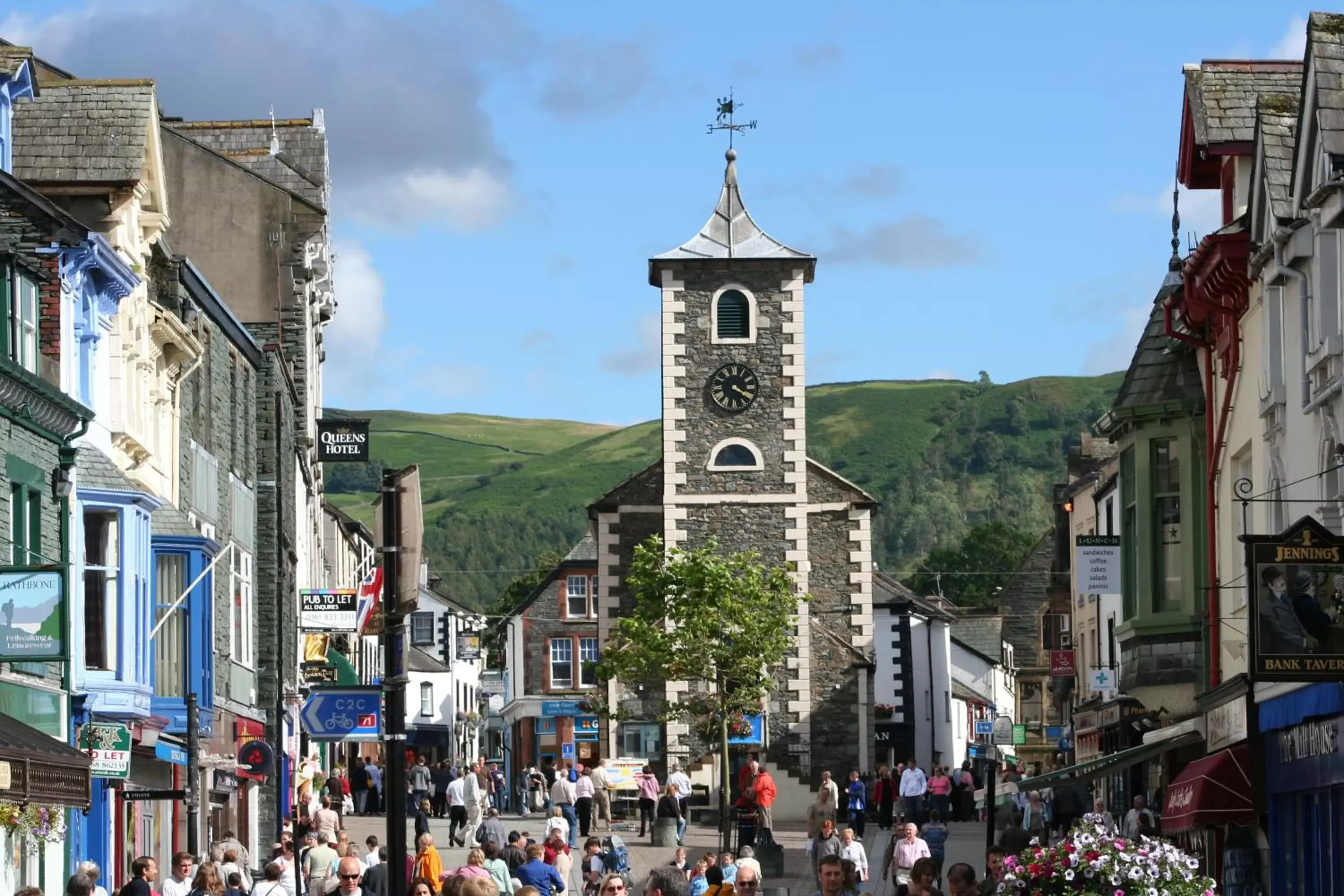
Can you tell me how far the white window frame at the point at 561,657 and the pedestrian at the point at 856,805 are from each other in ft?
155

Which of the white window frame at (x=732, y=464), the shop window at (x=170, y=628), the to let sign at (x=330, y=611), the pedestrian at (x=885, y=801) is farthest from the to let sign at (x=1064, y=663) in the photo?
the shop window at (x=170, y=628)

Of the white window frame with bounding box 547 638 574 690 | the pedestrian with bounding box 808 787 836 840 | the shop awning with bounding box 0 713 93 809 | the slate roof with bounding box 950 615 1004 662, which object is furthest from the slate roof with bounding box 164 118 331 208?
the slate roof with bounding box 950 615 1004 662

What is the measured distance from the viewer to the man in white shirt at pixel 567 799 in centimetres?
4403

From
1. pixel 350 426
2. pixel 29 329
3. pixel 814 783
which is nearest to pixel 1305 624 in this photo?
pixel 29 329

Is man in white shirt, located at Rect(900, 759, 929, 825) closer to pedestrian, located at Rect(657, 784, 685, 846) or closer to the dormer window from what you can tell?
pedestrian, located at Rect(657, 784, 685, 846)

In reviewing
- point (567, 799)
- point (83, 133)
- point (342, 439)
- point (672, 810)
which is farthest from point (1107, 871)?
point (342, 439)

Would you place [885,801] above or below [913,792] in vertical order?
below

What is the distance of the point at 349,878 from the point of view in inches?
827

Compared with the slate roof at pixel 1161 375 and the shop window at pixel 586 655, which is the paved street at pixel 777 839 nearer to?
the slate roof at pixel 1161 375

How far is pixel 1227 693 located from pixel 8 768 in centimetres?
1364

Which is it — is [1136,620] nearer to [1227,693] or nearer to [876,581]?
[1227,693]

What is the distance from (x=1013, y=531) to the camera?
171 meters

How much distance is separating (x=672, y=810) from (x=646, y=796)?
2216 mm

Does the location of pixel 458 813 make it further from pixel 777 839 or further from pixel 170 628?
pixel 777 839
